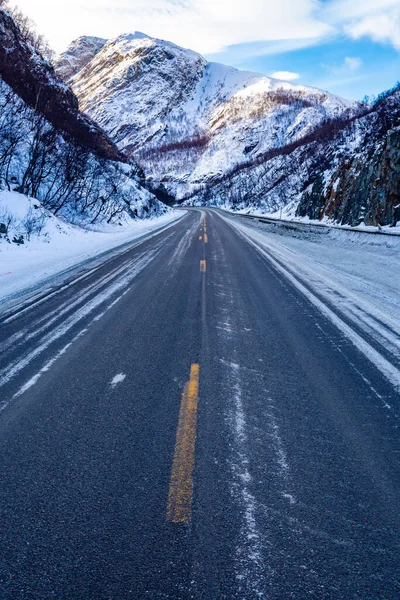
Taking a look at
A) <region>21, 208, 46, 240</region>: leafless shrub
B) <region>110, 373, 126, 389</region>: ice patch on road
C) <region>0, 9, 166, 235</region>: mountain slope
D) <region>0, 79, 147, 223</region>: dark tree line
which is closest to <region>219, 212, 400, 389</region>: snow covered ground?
<region>110, 373, 126, 389</region>: ice patch on road

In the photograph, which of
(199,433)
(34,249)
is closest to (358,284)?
(199,433)

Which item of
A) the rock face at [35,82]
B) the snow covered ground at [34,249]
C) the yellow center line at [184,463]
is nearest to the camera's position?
the yellow center line at [184,463]

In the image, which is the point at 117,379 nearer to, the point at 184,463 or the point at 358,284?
the point at 184,463

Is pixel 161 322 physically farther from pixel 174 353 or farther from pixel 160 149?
pixel 160 149

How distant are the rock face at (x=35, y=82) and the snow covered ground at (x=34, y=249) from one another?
908 cm

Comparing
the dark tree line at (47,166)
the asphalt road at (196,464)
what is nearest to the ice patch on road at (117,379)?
the asphalt road at (196,464)

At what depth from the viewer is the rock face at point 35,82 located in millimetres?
23703

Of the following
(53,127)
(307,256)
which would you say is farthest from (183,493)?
(53,127)

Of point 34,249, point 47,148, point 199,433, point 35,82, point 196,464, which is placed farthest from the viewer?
point 35,82

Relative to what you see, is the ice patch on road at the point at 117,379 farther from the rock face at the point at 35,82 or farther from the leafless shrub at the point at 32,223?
the rock face at the point at 35,82

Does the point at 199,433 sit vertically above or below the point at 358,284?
below

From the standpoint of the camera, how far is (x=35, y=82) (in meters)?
26.2

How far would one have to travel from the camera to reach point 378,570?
189cm

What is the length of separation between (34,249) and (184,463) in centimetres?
1369
